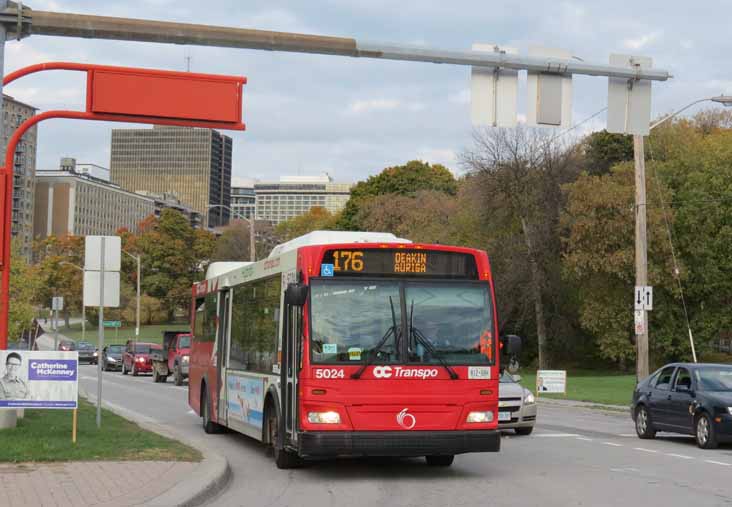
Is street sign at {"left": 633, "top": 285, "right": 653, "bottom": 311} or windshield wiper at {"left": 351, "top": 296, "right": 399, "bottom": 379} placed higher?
street sign at {"left": 633, "top": 285, "right": 653, "bottom": 311}

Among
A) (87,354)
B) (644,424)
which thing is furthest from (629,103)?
(87,354)

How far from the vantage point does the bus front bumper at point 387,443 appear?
1295cm

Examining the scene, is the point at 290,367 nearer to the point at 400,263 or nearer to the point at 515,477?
the point at 400,263

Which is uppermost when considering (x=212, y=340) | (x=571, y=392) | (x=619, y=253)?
(x=619, y=253)

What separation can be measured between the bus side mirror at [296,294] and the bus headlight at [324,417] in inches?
52.9

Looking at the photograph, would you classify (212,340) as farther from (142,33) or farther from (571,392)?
(571,392)

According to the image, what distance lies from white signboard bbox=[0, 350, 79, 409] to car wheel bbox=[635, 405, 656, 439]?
11144mm

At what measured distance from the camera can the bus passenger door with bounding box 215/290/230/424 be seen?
18.7 meters

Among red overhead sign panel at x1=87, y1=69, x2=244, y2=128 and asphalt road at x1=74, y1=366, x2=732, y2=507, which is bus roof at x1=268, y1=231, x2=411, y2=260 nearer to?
red overhead sign panel at x1=87, y1=69, x2=244, y2=128

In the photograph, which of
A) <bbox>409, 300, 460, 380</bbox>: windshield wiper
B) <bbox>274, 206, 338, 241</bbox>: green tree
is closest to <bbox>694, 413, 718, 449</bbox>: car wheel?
<bbox>409, 300, 460, 380</bbox>: windshield wiper

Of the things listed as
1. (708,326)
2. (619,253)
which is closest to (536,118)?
(619,253)

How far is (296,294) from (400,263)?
1.54 metres

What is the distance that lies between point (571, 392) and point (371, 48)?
95.3ft

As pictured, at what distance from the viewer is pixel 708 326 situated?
57031 millimetres
